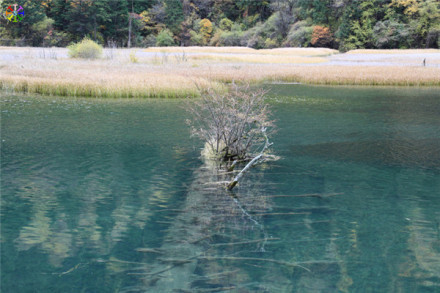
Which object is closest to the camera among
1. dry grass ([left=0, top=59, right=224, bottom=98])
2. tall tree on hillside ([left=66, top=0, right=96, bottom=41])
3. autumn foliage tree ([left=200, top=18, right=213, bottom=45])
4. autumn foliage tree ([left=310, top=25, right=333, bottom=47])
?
dry grass ([left=0, top=59, right=224, bottom=98])

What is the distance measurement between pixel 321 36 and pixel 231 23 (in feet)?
66.8

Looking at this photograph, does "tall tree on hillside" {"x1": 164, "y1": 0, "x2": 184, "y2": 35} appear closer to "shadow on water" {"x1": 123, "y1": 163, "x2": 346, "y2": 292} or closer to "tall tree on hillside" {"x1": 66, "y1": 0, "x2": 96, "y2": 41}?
"tall tree on hillside" {"x1": 66, "y1": 0, "x2": 96, "y2": 41}

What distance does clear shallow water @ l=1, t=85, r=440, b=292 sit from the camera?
5453 millimetres

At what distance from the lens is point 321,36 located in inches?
2689

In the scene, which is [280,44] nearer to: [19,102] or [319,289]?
[19,102]

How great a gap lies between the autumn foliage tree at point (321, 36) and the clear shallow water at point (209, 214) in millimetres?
56936

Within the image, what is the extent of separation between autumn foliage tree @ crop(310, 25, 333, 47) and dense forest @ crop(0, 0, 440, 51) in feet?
0.47

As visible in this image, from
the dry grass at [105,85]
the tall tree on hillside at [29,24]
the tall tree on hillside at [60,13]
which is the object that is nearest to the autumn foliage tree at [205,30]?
the tall tree on hillside at [60,13]

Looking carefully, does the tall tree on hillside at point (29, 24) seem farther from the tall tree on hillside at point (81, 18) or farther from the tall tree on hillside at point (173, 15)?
the tall tree on hillside at point (173, 15)

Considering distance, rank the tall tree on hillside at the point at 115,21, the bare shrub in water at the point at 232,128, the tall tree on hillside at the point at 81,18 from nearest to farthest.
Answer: the bare shrub in water at the point at 232,128 < the tall tree on hillside at the point at 81,18 < the tall tree on hillside at the point at 115,21

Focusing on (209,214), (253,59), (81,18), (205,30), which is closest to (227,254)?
(209,214)

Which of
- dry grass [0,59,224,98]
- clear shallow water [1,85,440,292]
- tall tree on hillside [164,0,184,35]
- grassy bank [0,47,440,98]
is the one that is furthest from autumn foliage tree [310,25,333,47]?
clear shallow water [1,85,440,292]

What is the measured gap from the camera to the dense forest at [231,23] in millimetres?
60625

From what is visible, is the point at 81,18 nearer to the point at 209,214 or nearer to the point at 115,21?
the point at 115,21
